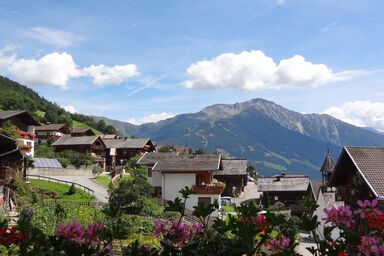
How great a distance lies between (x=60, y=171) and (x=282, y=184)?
95.2 feet

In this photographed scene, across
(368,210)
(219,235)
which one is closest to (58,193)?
(219,235)

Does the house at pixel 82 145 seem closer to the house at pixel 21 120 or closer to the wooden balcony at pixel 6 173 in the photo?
the house at pixel 21 120

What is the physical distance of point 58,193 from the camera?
43938mm

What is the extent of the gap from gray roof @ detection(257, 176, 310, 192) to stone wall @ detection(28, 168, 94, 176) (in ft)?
74.9

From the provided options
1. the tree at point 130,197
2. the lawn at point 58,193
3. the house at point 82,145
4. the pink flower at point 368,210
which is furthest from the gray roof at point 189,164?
the pink flower at point 368,210

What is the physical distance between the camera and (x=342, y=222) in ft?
11.9

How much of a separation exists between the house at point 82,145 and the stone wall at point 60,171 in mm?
20395

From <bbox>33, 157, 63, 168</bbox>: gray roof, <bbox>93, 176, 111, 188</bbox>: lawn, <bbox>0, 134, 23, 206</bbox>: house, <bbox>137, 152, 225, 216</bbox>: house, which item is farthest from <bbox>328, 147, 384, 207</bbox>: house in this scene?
<bbox>33, 157, 63, 168</bbox>: gray roof

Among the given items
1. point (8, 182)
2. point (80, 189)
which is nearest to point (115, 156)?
point (80, 189)

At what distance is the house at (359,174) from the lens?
2009 centimetres

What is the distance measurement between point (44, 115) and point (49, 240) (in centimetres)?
14118

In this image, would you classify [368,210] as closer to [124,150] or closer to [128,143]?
[124,150]

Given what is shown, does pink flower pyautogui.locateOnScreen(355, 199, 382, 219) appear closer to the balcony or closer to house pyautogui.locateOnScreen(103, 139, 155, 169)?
the balcony

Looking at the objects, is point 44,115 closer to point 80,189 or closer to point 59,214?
point 80,189
